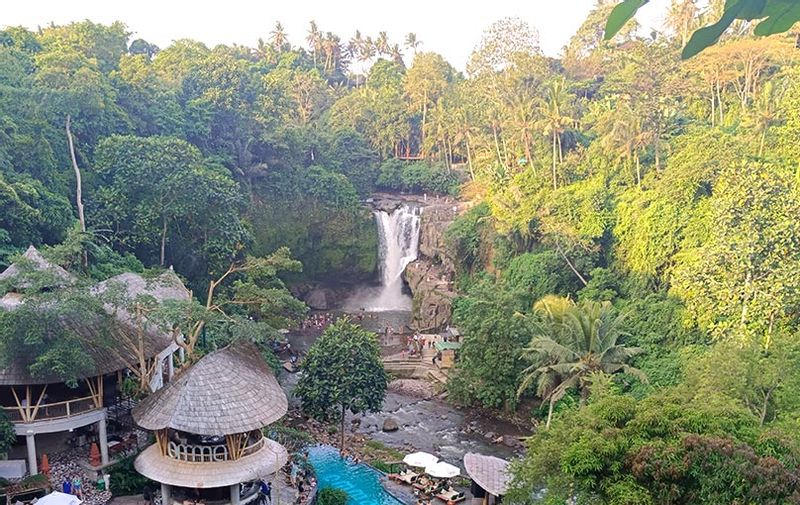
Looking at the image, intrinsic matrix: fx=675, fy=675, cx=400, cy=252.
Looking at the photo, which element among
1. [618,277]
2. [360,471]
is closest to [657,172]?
[618,277]

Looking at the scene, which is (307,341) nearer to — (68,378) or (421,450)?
(421,450)

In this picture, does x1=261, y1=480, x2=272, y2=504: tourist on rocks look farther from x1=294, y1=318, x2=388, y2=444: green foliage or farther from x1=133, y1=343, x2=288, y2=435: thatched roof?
x1=294, y1=318, x2=388, y2=444: green foliage

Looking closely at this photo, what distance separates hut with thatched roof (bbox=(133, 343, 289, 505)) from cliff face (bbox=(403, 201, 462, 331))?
1999cm

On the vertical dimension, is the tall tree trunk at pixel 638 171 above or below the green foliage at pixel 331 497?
above

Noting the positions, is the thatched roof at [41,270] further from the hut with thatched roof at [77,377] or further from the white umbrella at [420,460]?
the white umbrella at [420,460]

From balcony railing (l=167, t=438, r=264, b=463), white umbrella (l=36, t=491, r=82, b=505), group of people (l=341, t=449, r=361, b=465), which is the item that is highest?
balcony railing (l=167, t=438, r=264, b=463)

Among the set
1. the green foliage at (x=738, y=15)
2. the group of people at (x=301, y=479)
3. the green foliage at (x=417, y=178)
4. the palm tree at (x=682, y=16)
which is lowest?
the group of people at (x=301, y=479)

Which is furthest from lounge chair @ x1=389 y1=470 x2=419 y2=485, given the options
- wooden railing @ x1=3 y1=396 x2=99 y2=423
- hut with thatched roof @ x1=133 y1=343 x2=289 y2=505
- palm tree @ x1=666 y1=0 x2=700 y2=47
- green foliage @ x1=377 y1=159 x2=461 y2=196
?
palm tree @ x1=666 y1=0 x2=700 y2=47

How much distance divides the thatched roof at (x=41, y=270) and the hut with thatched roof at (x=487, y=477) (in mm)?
12701

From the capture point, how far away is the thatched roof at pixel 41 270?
18.8 metres

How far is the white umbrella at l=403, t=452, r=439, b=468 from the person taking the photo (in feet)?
69.3

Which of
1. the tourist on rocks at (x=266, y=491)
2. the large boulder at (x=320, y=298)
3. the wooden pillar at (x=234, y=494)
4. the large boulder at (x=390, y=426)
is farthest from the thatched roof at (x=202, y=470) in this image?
the large boulder at (x=320, y=298)

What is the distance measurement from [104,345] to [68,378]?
5.88ft

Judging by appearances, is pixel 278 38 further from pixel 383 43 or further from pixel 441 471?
pixel 441 471
